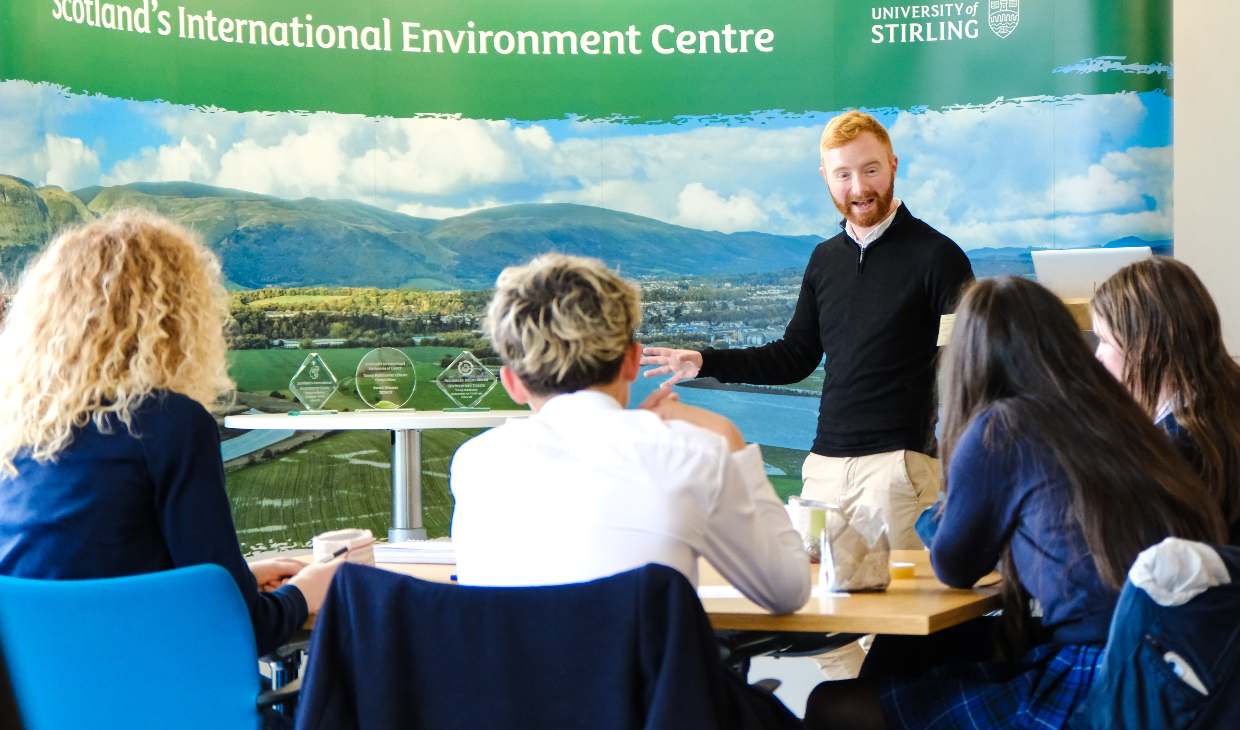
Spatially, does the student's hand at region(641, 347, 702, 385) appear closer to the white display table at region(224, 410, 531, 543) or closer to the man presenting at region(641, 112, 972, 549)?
the man presenting at region(641, 112, 972, 549)

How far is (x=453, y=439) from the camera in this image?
6977 mm

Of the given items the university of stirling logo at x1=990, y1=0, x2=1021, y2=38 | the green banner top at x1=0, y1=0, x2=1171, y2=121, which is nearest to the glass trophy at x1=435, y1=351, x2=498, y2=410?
the green banner top at x1=0, y1=0, x2=1171, y2=121

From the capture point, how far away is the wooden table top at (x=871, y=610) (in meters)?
1.89

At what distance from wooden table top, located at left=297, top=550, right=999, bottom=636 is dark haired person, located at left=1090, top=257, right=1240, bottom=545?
0.48 meters

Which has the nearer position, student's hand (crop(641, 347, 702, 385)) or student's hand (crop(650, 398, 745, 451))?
student's hand (crop(650, 398, 745, 451))

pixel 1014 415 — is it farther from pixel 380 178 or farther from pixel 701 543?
pixel 380 178

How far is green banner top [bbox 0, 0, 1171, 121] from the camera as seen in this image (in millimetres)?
6383

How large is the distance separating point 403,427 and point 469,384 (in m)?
1.51

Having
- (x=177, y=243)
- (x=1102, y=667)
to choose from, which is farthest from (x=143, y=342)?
(x=1102, y=667)

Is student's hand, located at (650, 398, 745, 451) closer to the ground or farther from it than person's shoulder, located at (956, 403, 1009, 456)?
farther from it

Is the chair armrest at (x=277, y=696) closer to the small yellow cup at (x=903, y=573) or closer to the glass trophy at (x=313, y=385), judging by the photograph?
the small yellow cup at (x=903, y=573)

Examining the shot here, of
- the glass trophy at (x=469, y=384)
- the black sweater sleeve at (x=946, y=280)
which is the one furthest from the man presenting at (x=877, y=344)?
the glass trophy at (x=469, y=384)

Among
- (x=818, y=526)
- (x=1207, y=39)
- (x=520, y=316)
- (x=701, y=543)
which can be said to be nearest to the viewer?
(x=701, y=543)

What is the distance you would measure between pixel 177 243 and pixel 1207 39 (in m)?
5.73
